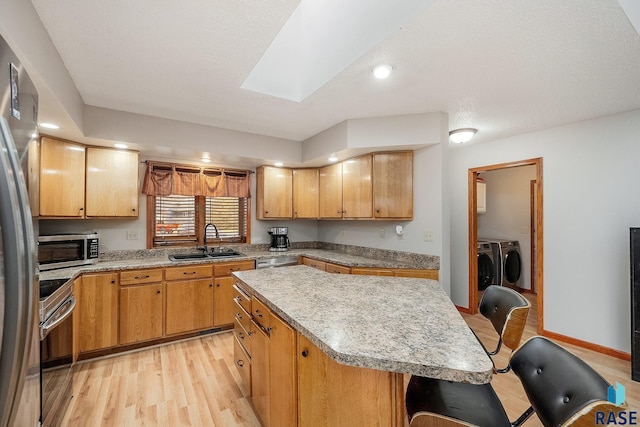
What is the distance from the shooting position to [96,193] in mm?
2920

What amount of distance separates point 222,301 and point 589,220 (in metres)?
4.14

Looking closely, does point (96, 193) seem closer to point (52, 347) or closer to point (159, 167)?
point (159, 167)

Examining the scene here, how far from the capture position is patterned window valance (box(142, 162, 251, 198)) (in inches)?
136

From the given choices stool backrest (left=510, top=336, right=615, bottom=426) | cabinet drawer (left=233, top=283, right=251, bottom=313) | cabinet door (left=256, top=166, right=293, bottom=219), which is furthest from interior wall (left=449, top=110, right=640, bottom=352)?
cabinet drawer (left=233, top=283, right=251, bottom=313)

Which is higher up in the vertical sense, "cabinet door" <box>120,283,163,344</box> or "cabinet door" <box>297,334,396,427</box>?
"cabinet door" <box>297,334,396,427</box>

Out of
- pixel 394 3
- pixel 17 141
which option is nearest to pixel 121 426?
pixel 17 141

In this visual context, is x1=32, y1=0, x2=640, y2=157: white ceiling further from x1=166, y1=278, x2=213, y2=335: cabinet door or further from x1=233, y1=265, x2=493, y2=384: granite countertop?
x1=166, y1=278, x2=213, y2=335: cabinet door

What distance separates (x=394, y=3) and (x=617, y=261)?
126 inches

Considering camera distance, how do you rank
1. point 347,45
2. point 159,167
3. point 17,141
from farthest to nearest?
point 159,167 < point 347,45 < point 17,141

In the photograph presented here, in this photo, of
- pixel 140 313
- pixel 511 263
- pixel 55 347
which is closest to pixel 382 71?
pixel 55 347

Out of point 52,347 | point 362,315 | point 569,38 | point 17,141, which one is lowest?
point 52,347

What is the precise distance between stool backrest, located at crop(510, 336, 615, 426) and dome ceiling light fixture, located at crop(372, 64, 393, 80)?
5.97 ft

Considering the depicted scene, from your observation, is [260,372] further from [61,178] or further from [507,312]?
[61,178]

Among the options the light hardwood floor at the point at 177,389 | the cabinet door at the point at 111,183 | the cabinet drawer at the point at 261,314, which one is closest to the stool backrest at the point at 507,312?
the light hardwood floor at the point at 177,389
